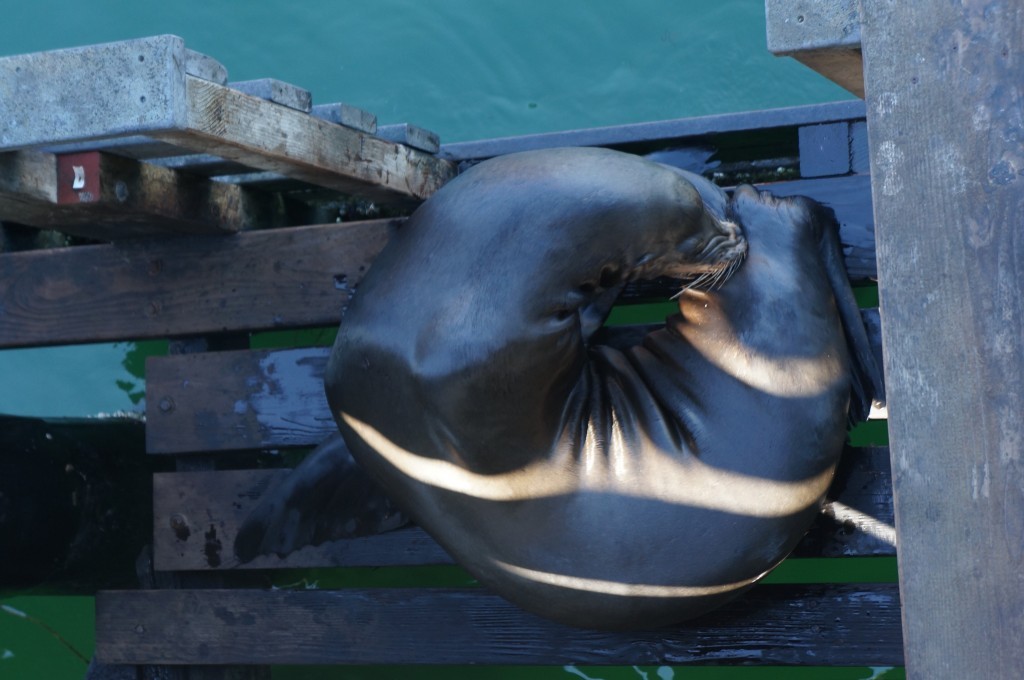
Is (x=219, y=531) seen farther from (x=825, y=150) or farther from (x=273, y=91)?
(x=825, y=150)

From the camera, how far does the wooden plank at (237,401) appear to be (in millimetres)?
3127

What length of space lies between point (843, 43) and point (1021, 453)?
787mm

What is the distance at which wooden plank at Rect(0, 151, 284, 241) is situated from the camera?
8.15 ft

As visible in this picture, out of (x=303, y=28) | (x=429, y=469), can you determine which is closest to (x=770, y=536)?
(x=429, y=469)

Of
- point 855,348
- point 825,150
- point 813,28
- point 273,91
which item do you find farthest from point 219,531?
point 813,28

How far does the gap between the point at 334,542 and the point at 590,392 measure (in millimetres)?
947

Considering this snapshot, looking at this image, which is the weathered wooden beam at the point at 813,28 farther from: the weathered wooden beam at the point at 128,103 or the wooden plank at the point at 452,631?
the wooden plank at the point at 452,631

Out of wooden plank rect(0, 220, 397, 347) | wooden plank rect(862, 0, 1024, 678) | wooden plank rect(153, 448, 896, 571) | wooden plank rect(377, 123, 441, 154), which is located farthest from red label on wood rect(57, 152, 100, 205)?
wooden plank rect(862, 0, 1024, 678)

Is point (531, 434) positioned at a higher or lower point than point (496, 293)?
lower

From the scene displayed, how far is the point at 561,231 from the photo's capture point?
2295mm

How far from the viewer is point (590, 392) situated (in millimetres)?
2543

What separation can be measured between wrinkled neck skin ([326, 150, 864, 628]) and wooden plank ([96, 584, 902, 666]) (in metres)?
0.24

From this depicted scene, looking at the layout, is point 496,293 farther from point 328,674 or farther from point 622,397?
point 328,674

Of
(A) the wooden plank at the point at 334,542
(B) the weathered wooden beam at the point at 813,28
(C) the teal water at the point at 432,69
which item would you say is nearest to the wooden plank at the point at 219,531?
(A) the wooden plank at the point at 334,542
